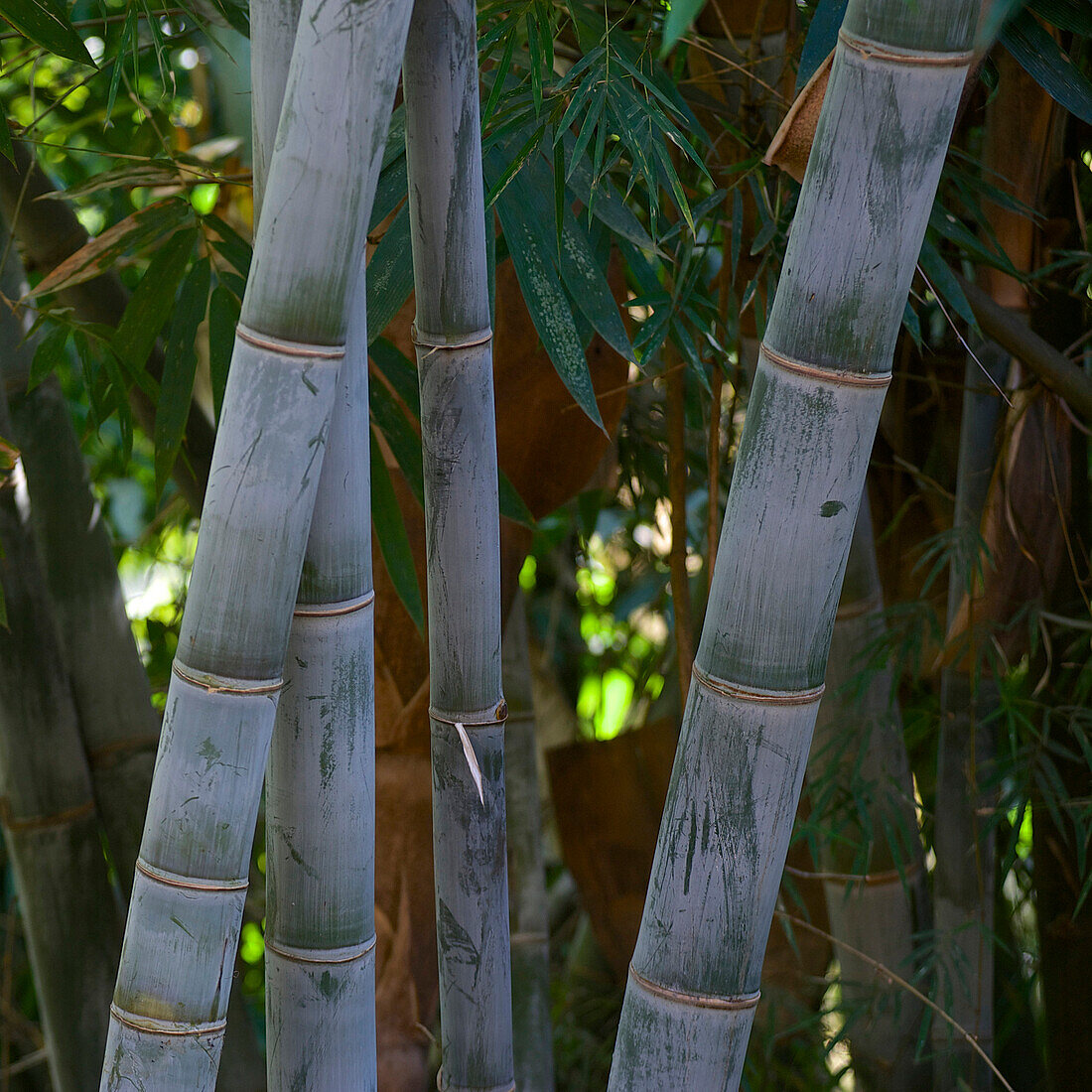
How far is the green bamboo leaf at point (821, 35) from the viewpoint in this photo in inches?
23.6

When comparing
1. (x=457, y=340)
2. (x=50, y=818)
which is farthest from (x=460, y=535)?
(x=50, y=818)

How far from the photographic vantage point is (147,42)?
1.19m

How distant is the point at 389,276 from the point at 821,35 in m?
0.28

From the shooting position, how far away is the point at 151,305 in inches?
31.4

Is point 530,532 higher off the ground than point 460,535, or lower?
lower

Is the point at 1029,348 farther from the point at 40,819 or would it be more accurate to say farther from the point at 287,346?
the point at 40,819

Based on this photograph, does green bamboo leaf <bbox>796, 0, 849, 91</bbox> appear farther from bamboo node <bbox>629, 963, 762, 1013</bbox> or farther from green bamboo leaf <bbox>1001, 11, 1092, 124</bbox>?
bamboo node <bbox>629, 963, 762, 1013</bbox>

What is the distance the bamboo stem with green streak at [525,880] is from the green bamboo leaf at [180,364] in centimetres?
38

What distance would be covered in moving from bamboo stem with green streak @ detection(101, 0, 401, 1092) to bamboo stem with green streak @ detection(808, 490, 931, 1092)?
1.86 feet

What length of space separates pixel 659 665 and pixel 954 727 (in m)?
0.59

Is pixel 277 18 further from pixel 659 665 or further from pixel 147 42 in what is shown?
pixel 659 665

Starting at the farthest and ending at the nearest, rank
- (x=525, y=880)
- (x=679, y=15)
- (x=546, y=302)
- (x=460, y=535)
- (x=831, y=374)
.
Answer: (x=525, y=880), (x=546, y=302), (x=460, y=535), (x=831, y=374), (x=679, y=15)

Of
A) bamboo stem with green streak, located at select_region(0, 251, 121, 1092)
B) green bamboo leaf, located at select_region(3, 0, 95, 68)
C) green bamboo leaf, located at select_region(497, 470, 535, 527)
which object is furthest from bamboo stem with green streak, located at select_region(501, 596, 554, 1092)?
green bamboo leaf, located at select_region(3, 0, 95, 68)

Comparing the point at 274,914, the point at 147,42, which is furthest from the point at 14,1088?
the point at 147,42
